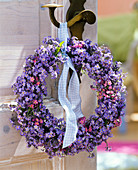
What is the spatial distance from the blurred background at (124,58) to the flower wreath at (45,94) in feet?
6.65

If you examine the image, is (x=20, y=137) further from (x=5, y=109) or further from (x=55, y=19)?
(x=55, y=19)

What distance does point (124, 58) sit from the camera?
467 cm

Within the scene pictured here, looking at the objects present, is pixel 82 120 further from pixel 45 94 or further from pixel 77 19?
pixel 77 19

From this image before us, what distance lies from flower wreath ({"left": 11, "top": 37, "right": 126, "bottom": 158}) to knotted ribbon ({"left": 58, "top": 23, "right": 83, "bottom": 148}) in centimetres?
2

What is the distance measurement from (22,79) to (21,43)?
0.14 m

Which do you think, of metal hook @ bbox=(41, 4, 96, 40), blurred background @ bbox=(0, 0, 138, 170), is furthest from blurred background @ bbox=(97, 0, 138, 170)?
metal hook @ bbox=(41, 4, 96, 40)

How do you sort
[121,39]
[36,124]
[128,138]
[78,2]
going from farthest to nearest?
[121,39] < [128,138] < [78,2] < [36,124]

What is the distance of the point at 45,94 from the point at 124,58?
12.3 feet

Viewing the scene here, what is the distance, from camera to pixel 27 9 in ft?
3.51

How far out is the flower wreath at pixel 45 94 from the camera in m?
1.00

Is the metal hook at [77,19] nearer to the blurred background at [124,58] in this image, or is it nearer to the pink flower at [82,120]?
the pink flower at [82,120]

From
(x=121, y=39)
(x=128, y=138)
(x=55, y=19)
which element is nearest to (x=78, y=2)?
(x=55, y=19)

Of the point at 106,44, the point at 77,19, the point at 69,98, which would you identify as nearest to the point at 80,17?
the point at 77,19

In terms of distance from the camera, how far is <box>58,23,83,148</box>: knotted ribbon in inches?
39.6
